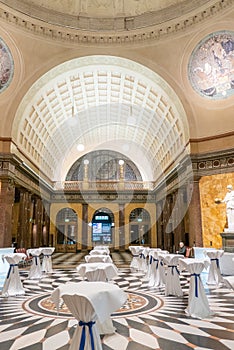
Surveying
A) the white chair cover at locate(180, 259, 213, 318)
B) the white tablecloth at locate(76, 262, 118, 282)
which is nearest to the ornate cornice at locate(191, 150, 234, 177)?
the white chair cover at locate(180, 259, 213, 318)

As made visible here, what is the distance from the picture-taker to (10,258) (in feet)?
26.4

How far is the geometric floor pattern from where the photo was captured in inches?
171

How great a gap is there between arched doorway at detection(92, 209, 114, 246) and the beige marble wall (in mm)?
12865

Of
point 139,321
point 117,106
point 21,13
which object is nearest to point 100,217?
point 117,106

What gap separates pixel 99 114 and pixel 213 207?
11.9 m

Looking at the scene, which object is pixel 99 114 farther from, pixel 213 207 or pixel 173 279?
pixel 173 279

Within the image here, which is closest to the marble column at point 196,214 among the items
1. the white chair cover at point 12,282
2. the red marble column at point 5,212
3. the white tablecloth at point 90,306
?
the white chair cover at point 12,282

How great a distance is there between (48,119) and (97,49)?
615 centimetres

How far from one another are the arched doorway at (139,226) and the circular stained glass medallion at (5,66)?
630 inches

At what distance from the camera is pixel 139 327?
5.14 m

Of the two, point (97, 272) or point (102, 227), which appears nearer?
point (97, 272)

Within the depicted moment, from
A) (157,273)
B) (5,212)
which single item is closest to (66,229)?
(5,212)

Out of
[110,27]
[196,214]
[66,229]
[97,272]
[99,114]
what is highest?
[110,27]

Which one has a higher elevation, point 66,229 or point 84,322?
point 66,229
